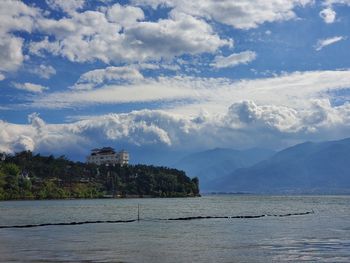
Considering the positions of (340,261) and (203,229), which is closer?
(340,261)

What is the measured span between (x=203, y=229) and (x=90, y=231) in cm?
2118

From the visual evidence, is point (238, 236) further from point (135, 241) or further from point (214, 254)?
point (214, 254)

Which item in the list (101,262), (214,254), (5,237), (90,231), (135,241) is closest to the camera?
(101,262)

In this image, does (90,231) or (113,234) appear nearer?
(113,234)

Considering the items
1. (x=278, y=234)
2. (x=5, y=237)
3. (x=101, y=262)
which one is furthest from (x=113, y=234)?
(x=101, y=262)

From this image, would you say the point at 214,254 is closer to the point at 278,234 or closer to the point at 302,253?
the point at 302,253

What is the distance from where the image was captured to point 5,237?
84812 mm

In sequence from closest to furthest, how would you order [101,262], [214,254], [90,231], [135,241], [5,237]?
1. [101,262]
2. [214,254]
3. [135,241]
4. [5,237]
5. [90,231]

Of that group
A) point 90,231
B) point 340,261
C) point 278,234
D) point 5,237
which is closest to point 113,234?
point 90,231

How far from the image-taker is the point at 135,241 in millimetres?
78062

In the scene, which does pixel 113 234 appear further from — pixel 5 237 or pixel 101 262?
pixel 101 262

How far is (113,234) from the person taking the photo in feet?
294

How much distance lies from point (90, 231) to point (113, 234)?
809 cm

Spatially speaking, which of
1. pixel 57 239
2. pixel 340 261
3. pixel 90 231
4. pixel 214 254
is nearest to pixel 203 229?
pixel 90 231
